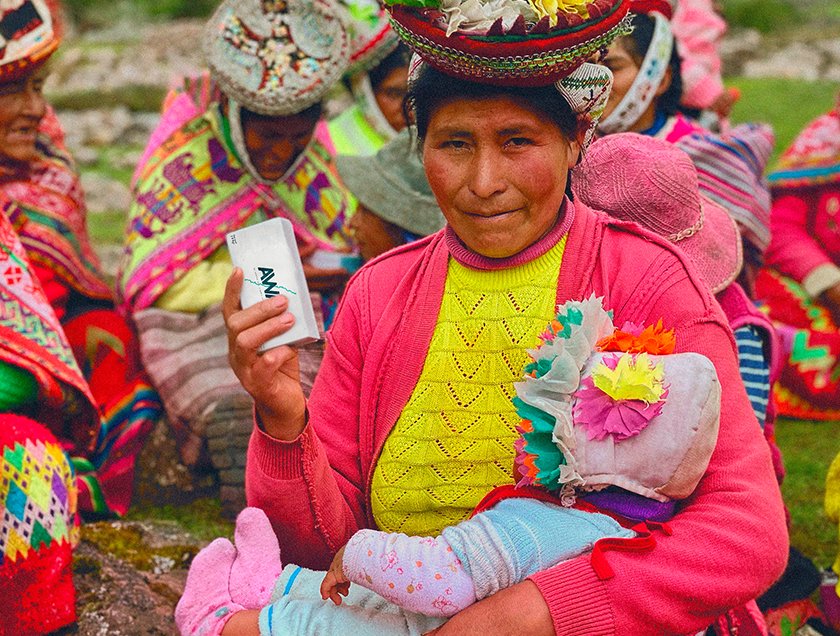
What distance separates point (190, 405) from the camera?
4773 mm

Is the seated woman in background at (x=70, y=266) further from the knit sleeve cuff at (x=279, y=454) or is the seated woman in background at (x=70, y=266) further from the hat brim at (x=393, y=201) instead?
the knit sleeve cuff at (x=279, y=454)

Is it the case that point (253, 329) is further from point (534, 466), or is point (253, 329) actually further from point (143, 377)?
point (143, 377)

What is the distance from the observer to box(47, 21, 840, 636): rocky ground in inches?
134

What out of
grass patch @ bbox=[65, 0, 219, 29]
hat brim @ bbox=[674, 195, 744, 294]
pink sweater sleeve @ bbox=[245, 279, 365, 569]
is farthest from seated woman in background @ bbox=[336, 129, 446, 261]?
grass patch @ bbox=[65, 0, 219, 29]

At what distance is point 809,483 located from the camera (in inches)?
193

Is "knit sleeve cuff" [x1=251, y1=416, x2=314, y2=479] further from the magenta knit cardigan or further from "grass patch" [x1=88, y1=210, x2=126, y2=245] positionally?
"grass patch" [x1=88, y1=210, x2=126, y2=245]

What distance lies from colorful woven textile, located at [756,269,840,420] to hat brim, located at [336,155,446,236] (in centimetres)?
255

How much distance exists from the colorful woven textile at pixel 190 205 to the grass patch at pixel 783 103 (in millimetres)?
6163

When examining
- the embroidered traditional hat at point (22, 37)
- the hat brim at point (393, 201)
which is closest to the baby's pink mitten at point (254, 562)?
the hat brim at point (393, 201)

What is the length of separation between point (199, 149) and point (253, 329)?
11.1 feet

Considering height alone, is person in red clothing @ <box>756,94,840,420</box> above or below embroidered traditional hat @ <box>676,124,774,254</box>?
below

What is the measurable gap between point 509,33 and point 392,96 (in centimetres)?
385

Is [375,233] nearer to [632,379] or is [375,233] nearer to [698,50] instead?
[632,379]

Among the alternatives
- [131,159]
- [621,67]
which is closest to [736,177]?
[621,67]
